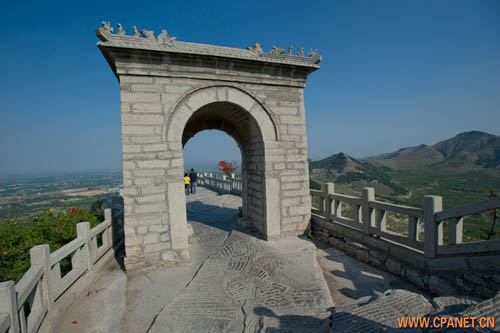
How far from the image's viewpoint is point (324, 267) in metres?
5.49

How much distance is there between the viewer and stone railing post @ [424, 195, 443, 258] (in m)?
4.28

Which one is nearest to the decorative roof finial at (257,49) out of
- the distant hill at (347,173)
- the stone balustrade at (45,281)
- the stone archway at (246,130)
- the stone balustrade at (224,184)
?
the stone archway at (246,130)

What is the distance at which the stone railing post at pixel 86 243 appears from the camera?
468 cm

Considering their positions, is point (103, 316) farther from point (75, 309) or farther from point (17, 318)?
point (17, 318)

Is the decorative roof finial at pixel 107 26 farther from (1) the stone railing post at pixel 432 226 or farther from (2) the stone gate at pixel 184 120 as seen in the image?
(1) the stone railing post at pixel 432 226

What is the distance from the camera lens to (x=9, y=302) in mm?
2416

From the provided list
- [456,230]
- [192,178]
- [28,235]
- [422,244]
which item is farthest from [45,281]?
[192,178]

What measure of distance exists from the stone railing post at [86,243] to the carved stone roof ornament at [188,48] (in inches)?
157

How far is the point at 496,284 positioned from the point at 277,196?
4428 millimetres

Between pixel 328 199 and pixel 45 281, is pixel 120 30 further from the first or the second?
pixel 328 199

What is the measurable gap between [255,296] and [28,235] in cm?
488

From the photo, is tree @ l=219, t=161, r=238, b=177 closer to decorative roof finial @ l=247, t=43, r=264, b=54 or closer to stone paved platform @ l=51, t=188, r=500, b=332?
stone paved platform @ l=51, t=188, r=500, b=332

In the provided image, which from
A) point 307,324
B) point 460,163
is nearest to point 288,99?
→ point 307,324

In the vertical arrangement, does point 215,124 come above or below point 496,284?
above
